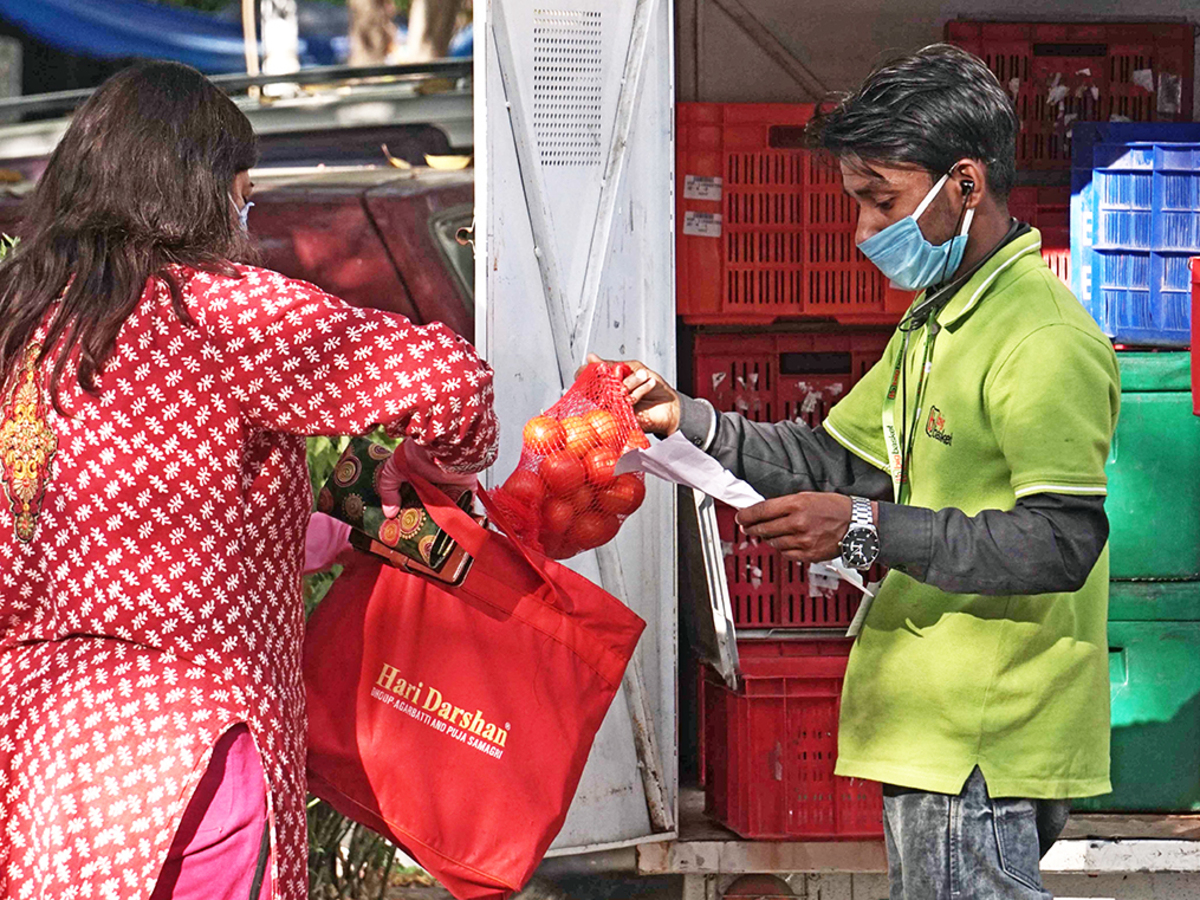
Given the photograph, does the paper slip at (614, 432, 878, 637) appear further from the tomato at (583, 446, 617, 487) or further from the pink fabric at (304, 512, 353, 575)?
the pink fabric at (304, 512, 353, 575)

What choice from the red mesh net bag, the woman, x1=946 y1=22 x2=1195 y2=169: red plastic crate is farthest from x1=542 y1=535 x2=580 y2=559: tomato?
x1=946 y1=22 x2=1195 y2=169: red plastic crate

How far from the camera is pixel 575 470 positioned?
9.06 ft

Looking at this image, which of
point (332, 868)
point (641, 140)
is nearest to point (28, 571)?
point (332, 868)

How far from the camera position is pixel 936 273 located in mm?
2430

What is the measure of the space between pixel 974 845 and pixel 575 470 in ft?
3.26

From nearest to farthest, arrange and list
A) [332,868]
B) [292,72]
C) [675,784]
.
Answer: [332,868]
[675,784]
[292,72]

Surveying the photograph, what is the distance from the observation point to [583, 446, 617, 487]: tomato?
2760 millimetres

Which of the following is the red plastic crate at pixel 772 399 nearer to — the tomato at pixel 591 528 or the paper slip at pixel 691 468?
the tomato at pixel 591 528

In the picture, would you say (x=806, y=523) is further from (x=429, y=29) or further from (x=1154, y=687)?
(x=429, y=29)

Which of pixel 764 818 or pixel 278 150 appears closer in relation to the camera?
pixel 764 818

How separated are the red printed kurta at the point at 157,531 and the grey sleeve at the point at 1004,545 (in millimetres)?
727

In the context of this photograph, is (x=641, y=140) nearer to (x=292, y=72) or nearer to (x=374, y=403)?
(x=292, y=72)

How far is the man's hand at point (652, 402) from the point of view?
2.85 metres

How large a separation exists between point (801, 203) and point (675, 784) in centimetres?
173
